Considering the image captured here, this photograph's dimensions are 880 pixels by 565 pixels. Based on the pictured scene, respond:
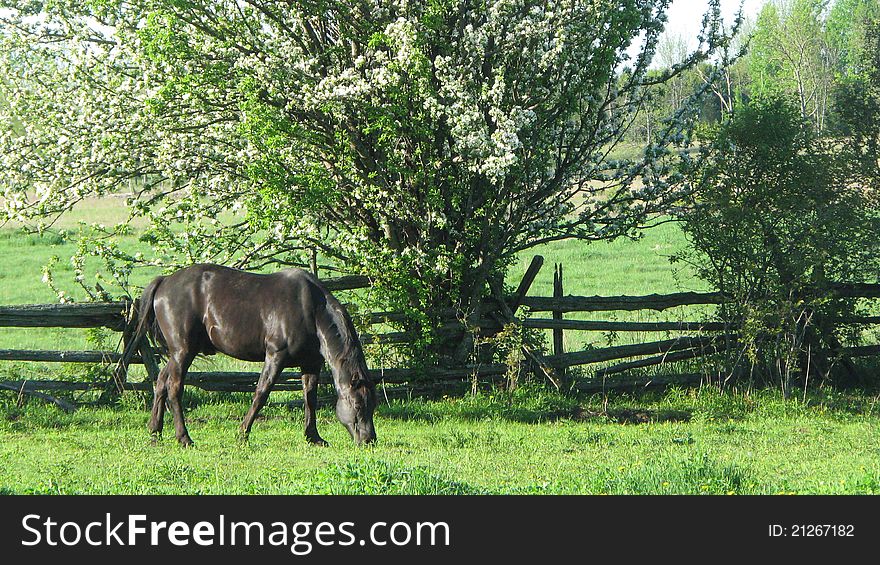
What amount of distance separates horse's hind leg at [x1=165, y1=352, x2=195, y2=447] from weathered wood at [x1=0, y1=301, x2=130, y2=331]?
2297 millimetres

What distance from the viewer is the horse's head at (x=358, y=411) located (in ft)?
33.7

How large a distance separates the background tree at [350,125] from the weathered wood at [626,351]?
1606mm

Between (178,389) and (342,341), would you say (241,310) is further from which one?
(342,341)

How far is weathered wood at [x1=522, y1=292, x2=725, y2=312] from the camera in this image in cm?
1487

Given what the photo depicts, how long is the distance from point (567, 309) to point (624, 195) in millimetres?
1875

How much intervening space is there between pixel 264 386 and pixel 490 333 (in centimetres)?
466

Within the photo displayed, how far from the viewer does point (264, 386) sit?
1064cm

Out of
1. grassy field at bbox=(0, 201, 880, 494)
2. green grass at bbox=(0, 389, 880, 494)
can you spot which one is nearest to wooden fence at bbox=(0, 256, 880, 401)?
grassy field at bbox=(0, 201, 880, 494)

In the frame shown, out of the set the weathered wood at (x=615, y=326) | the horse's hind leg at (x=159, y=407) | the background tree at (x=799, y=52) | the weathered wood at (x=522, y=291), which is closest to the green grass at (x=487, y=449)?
the horse's hind leg at (x=159, y=407)

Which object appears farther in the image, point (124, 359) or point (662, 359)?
point (662, 359)

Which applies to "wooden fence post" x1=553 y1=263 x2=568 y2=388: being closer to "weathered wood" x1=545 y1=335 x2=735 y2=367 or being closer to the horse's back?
"weathered wood" x1=545 y1=335 x2=735 y2=367

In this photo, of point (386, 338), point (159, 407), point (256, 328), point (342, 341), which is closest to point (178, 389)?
point (159, 407)
